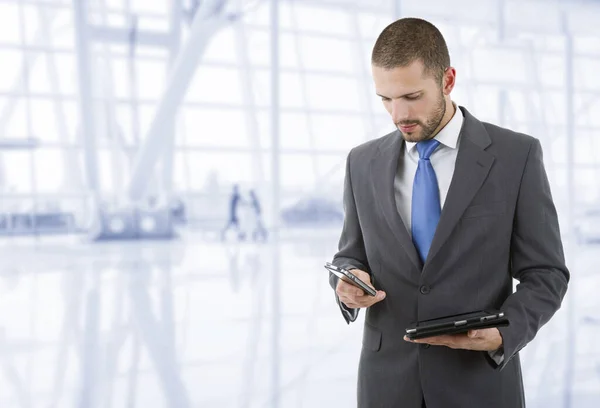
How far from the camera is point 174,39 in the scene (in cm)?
2234

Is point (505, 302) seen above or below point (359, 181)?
below

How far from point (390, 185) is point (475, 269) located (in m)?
0.33

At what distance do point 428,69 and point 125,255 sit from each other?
49.6 feet

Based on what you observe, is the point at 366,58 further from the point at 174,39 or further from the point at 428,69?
the point at 428,69

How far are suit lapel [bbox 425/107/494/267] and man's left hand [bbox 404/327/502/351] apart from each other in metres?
0.21

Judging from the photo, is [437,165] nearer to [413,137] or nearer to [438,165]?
[438,165]

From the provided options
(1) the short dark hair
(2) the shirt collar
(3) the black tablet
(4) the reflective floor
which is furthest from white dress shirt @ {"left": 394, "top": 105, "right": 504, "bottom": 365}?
(4) the reflective floor

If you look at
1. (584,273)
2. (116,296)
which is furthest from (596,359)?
(584,273)

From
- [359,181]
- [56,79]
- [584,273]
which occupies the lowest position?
[584,273]

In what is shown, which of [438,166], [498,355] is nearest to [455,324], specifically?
[498,355]

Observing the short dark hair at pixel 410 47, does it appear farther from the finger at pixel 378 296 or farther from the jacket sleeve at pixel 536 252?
the finger at pixel 378 296

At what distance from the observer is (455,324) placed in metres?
1.63

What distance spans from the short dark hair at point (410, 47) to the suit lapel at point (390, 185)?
0.85 ft

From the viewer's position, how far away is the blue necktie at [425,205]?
1.84 m
